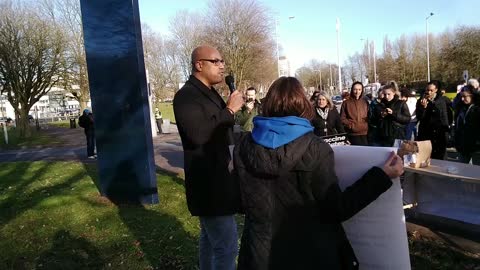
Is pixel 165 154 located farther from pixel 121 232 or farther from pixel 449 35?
pixel 449 35

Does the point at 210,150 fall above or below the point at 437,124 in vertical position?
above

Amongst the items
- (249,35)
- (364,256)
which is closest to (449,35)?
(249,35)

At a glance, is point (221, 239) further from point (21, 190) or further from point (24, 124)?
point (24, 124)

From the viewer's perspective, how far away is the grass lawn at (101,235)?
4.46 meters

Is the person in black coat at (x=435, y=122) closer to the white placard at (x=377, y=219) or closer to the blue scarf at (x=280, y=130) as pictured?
the white placard at (x=377, y=219)

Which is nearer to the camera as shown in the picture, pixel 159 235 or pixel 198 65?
pixel 198 65

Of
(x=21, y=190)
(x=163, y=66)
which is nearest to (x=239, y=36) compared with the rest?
(x=163, y=66)

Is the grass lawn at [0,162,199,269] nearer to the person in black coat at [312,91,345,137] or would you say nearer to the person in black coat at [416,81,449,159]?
the person in black coat at [312,91,345,137]

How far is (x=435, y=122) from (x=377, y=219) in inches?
233

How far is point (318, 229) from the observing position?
1981 millimetres

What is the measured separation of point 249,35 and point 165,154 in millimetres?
26222

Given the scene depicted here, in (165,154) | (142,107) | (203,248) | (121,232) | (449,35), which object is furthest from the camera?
(449,35)

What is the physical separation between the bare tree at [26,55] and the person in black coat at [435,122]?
2425 cm

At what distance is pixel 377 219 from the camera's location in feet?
6.87
